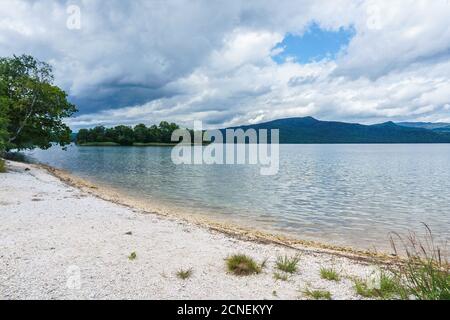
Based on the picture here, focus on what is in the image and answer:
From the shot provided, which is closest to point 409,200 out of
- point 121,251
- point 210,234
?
point 210,234

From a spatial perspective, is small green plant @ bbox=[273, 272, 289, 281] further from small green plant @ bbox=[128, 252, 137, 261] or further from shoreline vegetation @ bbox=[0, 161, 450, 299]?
small green plant @ bbox=[128, 252, 137, 261]

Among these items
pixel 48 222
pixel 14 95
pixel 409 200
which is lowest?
pixel 409 200

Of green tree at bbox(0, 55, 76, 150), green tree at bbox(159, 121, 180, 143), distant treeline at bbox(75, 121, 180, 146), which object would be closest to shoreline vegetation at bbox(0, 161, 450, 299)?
green tree at bbox(0, 55, 76, 150)

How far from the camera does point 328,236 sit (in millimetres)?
Answer: 16703

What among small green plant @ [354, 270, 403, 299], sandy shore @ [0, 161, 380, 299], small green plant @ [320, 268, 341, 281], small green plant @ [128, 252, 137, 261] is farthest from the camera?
small green plant @ [128, 252, 137, 261]

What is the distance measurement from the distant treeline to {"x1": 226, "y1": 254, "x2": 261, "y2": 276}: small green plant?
179 metres

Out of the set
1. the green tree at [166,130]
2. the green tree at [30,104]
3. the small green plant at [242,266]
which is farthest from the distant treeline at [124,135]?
the small green plant at [242,266]

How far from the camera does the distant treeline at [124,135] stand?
181 metres

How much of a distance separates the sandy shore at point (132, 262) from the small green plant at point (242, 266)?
0.21 meters

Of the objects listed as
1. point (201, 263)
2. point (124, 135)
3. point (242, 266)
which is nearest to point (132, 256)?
point (201, 263)

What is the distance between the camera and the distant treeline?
18124cm
